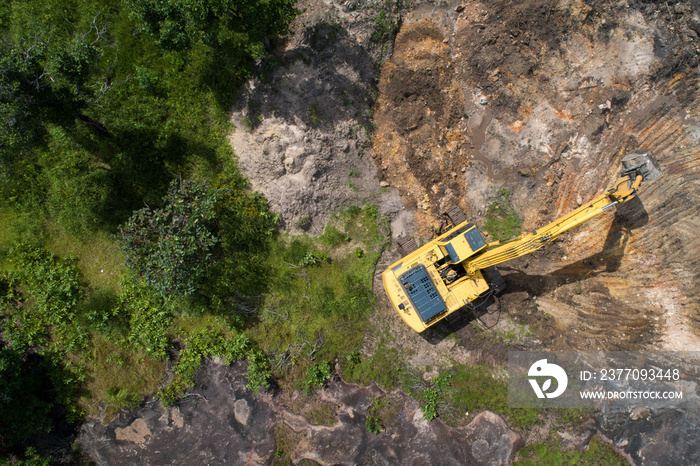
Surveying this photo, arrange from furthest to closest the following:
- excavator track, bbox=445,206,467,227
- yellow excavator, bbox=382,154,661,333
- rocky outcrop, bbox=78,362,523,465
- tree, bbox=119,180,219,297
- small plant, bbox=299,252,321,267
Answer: small plant, bbox=299,252,321,267 < excavator track, bbox=445,206,467,227 < rocky outcrop, bbox=78,362,523,465 < tree, bbox=119,180,219,297 < yellow excavator, bbox=382,154,661,333

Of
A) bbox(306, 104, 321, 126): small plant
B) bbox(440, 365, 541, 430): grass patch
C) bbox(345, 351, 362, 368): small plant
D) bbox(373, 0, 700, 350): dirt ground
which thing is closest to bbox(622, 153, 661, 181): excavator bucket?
bbox(373, 0, 700, 350): dirt ground

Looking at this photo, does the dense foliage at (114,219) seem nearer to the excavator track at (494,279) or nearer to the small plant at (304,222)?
the small plant at (304,222)

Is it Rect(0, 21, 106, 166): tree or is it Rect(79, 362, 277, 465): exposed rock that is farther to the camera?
Rect(79, 362, 277, 465): exposed rock

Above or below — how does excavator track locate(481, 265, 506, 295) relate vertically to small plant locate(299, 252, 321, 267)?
below

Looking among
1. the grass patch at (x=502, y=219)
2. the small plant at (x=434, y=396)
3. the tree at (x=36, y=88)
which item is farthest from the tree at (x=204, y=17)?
the small plant at (x=434, y=396)

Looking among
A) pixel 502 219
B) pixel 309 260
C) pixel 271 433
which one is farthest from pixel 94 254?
pixel 502 219

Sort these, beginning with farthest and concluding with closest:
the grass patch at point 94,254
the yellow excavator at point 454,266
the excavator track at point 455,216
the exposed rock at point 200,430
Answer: the grass patch at point 94,254 → the excavator track at point 455,216 → the exposed rock at point 200,430 → the yellow excavator at point 454,266

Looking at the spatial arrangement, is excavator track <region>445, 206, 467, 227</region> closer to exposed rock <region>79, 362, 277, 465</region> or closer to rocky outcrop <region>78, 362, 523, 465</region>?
rocky outcrop <region>78, 362, 523, 465</region>
